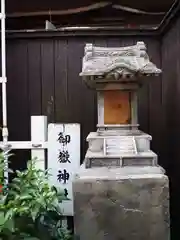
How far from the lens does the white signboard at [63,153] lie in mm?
3871

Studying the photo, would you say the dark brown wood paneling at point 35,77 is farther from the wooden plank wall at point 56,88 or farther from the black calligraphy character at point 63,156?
the black calligraphy character at point 63,156

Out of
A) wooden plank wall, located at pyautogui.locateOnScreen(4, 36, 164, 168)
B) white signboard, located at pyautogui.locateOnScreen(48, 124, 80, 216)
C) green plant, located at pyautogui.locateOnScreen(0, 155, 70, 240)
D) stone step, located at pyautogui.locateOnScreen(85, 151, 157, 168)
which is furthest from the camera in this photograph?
wooden plank wall, located at pyautogui.locateOnScreen(4, 36, 164, 168)

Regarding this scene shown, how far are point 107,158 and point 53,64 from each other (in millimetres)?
1863

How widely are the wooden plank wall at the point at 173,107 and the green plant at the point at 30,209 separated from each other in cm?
126

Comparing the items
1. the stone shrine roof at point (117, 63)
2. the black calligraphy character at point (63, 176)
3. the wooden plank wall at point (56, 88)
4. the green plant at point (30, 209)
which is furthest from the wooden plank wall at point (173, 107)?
the green plant at point (30, 209)

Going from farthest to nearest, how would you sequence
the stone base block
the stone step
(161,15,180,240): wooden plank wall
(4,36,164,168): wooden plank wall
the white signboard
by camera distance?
(4,36,164,168): wooden plank wall, the white signboard, (161,15,180,240): wooden plank wall, the stone step, the stone base block

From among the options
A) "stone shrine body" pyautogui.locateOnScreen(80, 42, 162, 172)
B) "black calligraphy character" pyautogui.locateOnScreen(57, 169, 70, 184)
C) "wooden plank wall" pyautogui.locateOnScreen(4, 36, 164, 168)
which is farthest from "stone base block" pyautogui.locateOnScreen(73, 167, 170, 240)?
"wooden plank wall" pyautogui.locateOnScreen(4, 36, 164, 168)

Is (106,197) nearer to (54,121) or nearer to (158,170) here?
(158,170)

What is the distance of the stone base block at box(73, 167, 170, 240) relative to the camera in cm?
274

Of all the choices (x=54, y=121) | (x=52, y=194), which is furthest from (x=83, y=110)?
(x=52, y=194)

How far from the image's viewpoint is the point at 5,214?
259 cm

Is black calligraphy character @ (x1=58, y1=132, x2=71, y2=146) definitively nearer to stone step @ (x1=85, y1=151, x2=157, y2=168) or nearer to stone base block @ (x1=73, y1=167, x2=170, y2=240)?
stone step @ (x1=85, y1=151, x2=157, y2=168)

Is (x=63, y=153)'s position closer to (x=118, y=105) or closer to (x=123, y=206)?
(x=118, y=105)

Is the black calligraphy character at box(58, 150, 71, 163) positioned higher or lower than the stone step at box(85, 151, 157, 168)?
lower
